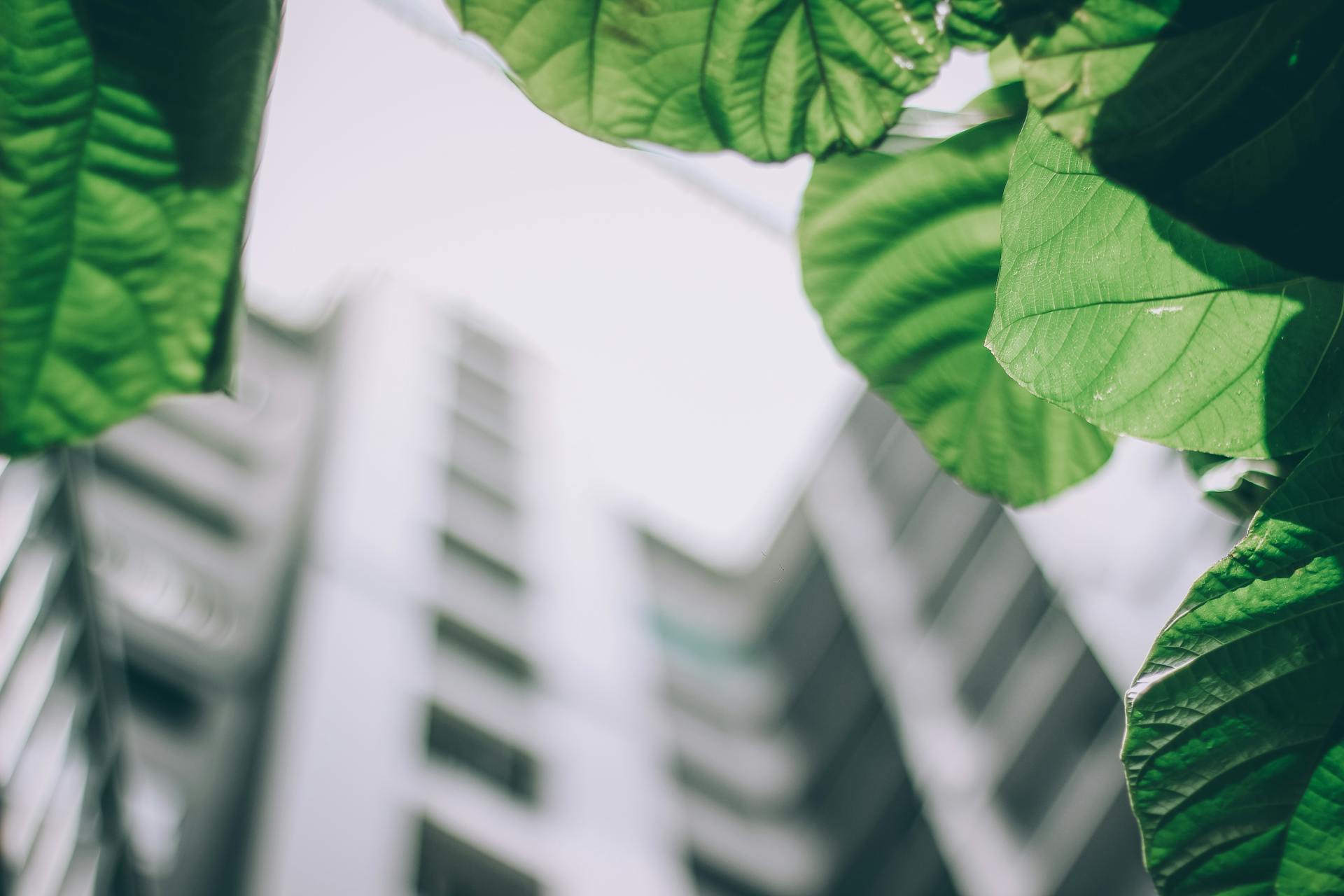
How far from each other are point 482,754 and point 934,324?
10.3 metres

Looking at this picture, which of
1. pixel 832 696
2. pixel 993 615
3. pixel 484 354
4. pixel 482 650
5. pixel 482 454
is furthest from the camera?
pixel 484 354

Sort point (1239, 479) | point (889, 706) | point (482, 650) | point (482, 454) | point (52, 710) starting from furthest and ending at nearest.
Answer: point (482, 454) → point (889, 706) → point (482, 650) → point (52, 710) → point (1239, 479)

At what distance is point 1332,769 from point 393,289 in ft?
58.2

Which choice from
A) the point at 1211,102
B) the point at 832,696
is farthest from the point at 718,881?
the point at 1211,102

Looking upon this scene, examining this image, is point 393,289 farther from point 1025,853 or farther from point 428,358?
point 1025,853

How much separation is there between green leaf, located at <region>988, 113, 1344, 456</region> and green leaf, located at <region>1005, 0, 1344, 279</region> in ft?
0.20

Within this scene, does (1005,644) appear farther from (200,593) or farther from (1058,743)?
(200,593)

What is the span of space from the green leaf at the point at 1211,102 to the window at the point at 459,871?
910cm

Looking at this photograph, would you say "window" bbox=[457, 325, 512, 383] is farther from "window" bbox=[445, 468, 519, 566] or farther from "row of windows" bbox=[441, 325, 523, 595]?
"window" bbox=[445, 468, 519, 566]

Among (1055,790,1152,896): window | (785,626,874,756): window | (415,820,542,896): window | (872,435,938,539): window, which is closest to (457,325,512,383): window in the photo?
(872,435,938,539): window

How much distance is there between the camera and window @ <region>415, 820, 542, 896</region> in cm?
865

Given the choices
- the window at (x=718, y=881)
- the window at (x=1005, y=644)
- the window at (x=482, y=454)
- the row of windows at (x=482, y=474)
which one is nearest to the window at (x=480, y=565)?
the row of windows at (x=482, y=474)

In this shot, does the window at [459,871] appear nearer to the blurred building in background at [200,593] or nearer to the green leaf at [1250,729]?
the blurred building in background at [200,593]

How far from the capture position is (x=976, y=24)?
0.54m
